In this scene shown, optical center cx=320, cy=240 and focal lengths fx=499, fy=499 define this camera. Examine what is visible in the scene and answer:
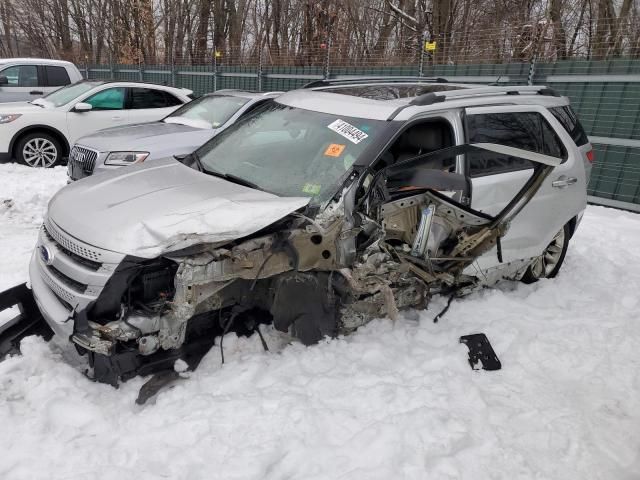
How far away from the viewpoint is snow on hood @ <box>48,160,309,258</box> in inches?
108

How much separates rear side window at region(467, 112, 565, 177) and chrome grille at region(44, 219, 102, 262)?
2678mm

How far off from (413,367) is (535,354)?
959 millimetres

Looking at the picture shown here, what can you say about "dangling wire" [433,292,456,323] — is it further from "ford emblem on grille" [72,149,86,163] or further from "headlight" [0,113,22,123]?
"headlight" [0,113,22,123]

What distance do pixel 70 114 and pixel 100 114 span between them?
499 mm

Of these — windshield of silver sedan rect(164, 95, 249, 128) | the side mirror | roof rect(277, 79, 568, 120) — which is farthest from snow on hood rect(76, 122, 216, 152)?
roof rect(277, 79, 568, 120)

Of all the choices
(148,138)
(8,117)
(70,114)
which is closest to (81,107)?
(70,114)

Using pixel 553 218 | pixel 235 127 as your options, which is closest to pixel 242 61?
pixel 235 127

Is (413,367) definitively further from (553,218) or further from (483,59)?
(483,59)

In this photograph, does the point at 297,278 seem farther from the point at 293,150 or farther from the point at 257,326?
the point at 293,150

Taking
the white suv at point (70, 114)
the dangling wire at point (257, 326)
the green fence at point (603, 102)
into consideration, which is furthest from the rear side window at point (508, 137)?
the white suv at point (70, 114)

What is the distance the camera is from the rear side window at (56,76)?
11156 mm

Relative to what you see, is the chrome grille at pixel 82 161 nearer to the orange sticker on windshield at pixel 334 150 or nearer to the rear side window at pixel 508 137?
the orange sticker on windshield at pixel 334 150

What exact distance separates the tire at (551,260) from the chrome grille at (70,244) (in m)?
A: 3.79

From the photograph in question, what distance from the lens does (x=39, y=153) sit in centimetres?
895
